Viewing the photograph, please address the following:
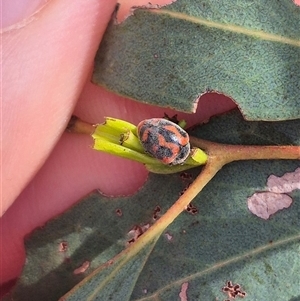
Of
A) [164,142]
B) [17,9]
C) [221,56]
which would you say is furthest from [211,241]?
[17,9]

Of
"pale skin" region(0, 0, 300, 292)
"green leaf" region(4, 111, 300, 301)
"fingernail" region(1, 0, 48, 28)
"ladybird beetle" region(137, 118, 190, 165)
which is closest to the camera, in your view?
"ladybird beetle" region(137, 118, 190, 165)

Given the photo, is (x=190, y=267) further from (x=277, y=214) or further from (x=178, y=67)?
(x=178, y=67)

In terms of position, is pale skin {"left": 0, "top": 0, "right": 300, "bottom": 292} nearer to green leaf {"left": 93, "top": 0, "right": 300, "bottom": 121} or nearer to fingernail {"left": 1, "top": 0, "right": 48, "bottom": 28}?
fingernail {"left": 1, "top": 0, "right": 48, "bottom": 28}

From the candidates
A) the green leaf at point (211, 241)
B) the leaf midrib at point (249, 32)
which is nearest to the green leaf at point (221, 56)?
the leaf midrib at point (249, 32)

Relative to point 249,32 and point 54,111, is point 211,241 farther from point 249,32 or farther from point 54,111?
point 54,111

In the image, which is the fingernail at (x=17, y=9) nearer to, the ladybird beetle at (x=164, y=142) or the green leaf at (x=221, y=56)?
the green leaf at (x=221, y=56)

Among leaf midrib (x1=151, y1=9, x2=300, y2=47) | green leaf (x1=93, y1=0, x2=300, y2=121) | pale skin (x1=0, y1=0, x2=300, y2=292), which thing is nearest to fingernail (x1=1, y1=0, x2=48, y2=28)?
pale skin (x1=0, y1=0, x2=300, y2=292)

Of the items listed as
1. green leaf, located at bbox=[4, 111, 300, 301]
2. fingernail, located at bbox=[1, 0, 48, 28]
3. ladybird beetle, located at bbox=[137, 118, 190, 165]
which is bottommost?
green leaf, located at bbox=[4, 111, 300, 301]
